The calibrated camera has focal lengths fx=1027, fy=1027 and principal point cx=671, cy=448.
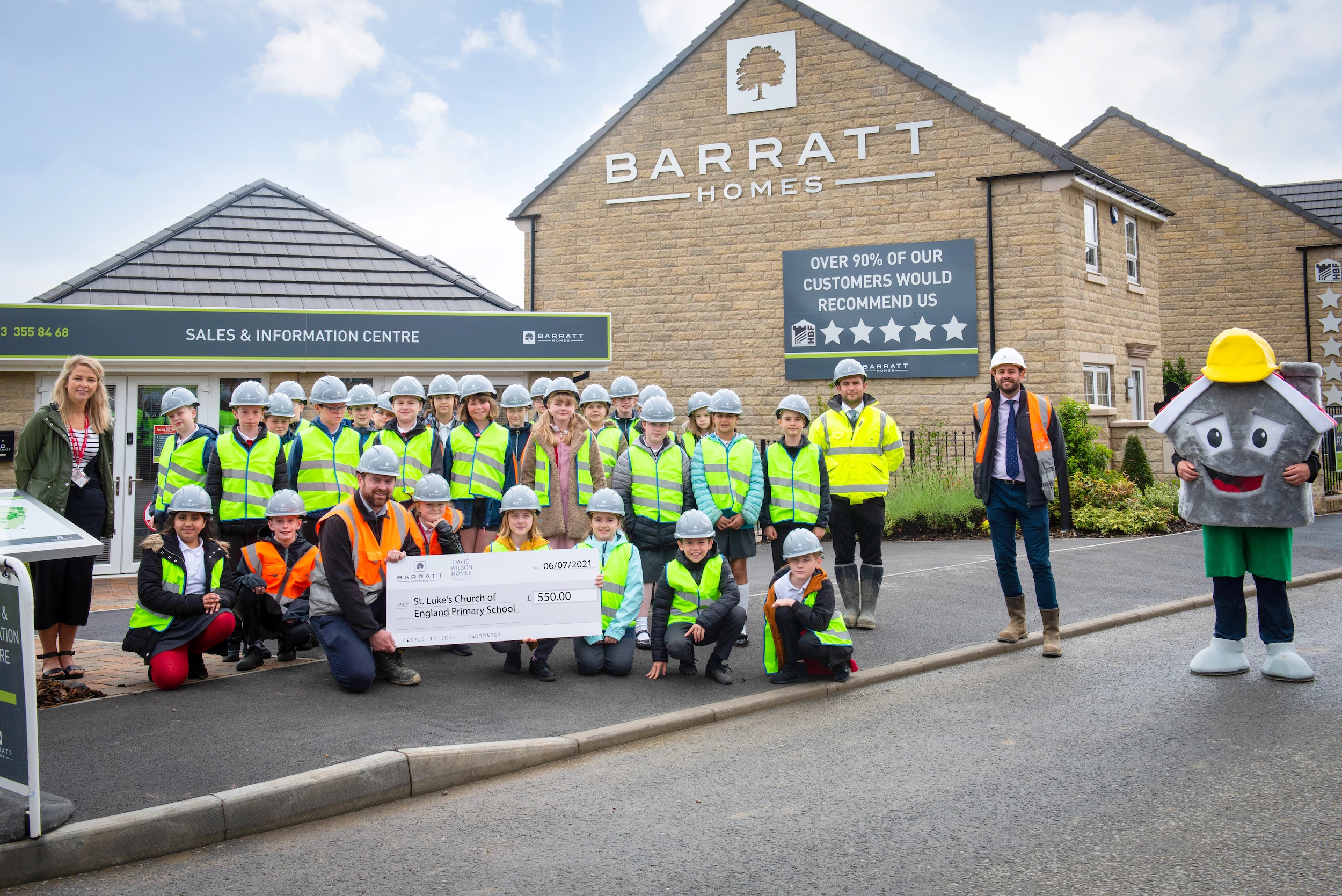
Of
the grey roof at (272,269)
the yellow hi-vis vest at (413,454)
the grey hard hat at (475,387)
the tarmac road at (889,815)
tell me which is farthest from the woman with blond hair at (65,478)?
the grey roof at (272,269)

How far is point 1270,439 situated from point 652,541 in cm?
415

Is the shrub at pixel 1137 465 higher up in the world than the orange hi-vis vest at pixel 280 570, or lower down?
higher up

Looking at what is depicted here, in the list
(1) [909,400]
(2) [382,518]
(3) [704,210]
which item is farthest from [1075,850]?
(3) [704,210]

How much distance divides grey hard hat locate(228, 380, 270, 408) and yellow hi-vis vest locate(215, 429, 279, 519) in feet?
0.86

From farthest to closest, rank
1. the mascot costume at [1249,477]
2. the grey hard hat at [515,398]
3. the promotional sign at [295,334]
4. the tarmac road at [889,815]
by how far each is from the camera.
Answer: the promotional sign at [295,334]
the grey hard hat at [515,398]
the mascot costume at [1249,477]
the tarmac road at [889,815]

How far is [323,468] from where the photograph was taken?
8031 mm

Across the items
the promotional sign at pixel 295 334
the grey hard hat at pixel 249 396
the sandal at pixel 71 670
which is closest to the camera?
the sandal at pixel 71 670

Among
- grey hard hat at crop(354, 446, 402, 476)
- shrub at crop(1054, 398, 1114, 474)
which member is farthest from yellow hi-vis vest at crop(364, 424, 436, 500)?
shrub at crop(1054, 398, 1114, 474)

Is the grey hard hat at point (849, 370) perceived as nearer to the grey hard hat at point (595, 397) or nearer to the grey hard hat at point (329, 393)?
the grey hard hat at point (595, 397)

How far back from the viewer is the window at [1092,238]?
64.8ft

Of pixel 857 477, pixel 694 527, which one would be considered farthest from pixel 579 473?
pixel 857 477

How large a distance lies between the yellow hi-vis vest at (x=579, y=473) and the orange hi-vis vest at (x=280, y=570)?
67.4 inches

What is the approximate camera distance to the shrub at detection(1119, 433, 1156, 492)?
59.8 ft

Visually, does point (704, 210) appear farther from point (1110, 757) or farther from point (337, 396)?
point (1110, 757)
